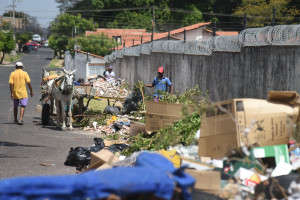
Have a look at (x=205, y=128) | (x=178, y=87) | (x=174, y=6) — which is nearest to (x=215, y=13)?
(x=174, y=6)

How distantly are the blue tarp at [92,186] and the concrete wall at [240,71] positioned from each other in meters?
2.14

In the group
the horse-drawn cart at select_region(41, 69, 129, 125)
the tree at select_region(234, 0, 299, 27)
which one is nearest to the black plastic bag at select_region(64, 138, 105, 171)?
the horse-drawn cart at select_region(41, 69, 129, 125)

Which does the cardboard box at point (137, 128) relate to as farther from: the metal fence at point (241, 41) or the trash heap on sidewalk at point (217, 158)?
the metal fence at point (241, 41)

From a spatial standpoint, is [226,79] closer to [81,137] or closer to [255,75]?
[255,75]

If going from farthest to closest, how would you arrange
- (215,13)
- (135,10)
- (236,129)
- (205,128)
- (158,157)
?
(135,10) → (215,13) → (205,128) → (236,129) → (158,157)

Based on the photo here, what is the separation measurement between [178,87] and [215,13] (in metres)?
61.0

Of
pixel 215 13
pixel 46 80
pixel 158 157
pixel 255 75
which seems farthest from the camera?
pixel 215 13

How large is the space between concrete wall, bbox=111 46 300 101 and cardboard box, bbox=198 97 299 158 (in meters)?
0.35

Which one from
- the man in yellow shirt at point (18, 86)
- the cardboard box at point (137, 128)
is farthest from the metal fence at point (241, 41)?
the man in yellow shirt at point (18, 86)

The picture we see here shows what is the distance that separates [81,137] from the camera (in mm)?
14703

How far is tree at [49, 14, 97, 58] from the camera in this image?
8825 cm

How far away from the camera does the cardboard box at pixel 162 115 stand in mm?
10734

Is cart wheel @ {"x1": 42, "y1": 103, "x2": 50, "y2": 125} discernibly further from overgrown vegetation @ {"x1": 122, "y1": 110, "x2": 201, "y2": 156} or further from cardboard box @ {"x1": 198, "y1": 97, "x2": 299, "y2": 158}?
cardboard box @ {"x1": 198, "y1": 97, "x2": 299, "y2": 158}

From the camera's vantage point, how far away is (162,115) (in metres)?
10.8
